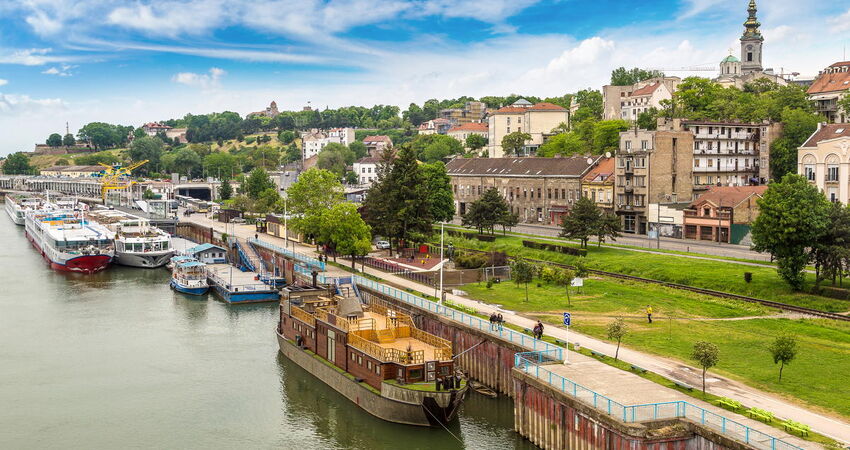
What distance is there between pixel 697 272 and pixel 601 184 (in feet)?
112

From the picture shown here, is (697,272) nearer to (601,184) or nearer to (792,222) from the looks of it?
(792,222)

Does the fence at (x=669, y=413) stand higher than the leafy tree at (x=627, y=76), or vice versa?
the leafy tree at (x=627, y=76)

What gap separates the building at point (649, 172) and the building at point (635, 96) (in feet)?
224

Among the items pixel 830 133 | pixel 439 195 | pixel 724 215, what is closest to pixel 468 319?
pixel 724 215

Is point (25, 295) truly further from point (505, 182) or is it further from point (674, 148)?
point (674, 148)

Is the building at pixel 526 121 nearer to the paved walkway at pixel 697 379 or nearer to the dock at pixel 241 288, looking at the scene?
the dock at pixel 241 288

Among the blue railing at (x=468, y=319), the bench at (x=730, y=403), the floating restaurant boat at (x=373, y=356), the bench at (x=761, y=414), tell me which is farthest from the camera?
the blue railing at (x=468, y=319)

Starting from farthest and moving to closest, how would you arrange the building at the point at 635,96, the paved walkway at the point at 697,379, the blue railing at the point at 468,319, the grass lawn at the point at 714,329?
the building at the point at 635,96
the blue railing at the point at 468,319
the grass lawn at the point at 714,329
the paved walkway at the point at 697,379

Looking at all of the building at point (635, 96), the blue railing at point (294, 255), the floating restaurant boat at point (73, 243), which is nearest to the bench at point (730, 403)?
the blue railing at point (294, 255)

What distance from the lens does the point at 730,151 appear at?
92.1m

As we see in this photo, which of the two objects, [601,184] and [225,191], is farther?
[225,191]

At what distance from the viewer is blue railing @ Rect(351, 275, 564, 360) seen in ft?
125

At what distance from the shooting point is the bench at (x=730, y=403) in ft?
96.2

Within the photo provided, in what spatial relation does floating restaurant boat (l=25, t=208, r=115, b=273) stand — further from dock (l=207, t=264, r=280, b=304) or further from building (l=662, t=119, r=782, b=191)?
building (l=662, t=119, r=782, b=191)
